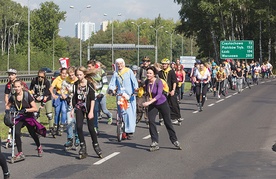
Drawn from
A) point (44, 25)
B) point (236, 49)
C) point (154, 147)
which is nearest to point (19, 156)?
point (154, 147)

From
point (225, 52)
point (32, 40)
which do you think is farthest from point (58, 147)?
point (32, 40)

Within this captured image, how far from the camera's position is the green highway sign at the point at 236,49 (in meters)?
54.1

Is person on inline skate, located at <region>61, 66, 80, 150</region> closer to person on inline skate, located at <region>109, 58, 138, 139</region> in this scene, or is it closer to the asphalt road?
the asphalt road

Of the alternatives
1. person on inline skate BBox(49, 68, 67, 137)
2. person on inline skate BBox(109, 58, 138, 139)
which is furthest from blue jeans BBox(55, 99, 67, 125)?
person on inline skate BBox(109, 58, 138, 139)

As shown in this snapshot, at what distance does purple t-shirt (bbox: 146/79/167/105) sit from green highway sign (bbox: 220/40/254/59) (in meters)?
42.0

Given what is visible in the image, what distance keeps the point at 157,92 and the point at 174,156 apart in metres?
1.37

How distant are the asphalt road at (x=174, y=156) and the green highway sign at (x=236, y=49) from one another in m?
36.9

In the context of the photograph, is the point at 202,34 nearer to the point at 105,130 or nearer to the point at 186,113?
the point at 186,113

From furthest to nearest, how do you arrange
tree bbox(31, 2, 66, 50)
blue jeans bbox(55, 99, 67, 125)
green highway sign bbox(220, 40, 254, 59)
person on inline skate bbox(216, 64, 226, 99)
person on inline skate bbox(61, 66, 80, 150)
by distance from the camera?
tree bbox(31, 2, 66, 50)
green highway sign bbox(220, 40, 254, 59)
person on inline skate bbox(216, 64, 226, 99)
blue jeans bbox(55, 99, 67, 125)
person on inline skate bbox(61, 66, 80, 150)

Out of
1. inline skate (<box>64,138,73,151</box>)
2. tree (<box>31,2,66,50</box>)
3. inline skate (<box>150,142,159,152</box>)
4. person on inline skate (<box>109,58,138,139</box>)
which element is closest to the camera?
inline skate (<box>150,142,159,152</box>)

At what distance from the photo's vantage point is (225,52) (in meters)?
54.2

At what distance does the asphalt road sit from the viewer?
9.74m

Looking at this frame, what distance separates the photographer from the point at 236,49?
180 ft

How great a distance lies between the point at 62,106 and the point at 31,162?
3728 mm
